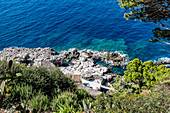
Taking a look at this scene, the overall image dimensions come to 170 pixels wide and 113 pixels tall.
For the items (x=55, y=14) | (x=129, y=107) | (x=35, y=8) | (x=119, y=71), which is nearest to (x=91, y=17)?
(x=55, y=14)

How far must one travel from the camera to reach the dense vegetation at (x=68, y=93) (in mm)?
6699

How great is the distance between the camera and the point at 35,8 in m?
39.7

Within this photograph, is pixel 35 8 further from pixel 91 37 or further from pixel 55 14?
pixel 91 37

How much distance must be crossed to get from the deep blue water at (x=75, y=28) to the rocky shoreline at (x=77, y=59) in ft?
6.90

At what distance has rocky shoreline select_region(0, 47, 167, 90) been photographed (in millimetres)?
20045

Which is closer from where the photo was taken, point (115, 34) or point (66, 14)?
point (115, 34)

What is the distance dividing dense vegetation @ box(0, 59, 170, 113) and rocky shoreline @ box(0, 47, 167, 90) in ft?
22.5

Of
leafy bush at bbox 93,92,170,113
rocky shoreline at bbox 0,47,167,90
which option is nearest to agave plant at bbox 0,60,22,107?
leafy bush at bbox 93,92,170,113

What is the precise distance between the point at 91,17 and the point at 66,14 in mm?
5923

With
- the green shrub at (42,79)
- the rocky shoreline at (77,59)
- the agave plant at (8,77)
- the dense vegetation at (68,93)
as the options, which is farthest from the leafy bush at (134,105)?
the rocky shoreline at (77,59)

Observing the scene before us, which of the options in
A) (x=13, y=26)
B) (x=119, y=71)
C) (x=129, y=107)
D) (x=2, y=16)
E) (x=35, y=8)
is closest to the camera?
(x=129, y=107)

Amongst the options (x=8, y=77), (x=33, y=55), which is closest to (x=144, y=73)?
(x=8, y=77)

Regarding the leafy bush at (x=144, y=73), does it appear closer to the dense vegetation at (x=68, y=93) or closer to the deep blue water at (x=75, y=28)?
the dense vegetation at (x=68, y=93)

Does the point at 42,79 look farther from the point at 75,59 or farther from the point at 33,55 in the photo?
the point at 33,55
